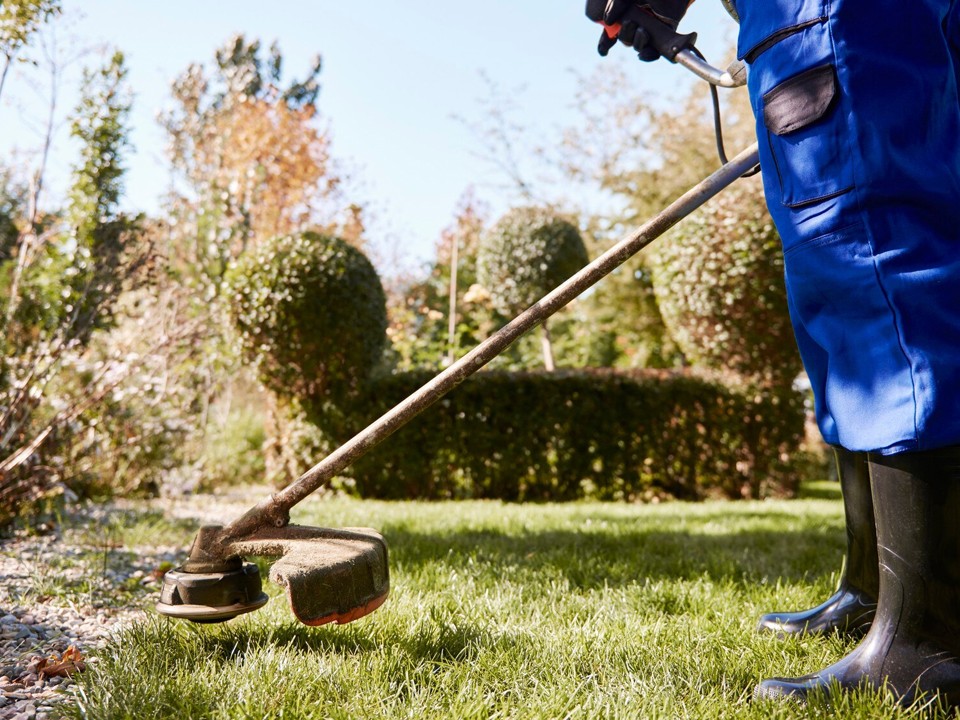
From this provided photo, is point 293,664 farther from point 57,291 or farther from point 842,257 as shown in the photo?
point 57,291

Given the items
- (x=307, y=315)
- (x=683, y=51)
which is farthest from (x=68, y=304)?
(x=683, y=51)

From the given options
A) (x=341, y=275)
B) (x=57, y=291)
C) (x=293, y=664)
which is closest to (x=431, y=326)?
(x=341, y=275)

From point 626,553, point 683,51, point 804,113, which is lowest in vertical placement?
point 626,553

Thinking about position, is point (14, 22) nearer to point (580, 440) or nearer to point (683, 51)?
point (683, 51)

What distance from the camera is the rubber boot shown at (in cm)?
127

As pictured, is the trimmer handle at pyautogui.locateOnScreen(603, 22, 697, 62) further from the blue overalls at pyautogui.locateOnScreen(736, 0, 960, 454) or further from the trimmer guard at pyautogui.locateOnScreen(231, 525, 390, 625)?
the trimmer guard at pyautogui.locateOnScreen(231, 525, 390, 625)

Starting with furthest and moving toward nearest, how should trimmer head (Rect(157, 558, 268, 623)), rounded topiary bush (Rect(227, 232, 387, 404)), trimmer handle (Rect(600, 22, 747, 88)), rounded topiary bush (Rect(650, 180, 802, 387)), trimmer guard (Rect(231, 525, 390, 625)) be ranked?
rounded topiary bush (Rect(650, 180, 802, 387)), rounded topiary bush (Rect(227, 232, 387, 404)), trimmer handle (Rect(600, 22, 747, 88)), trimmer head (Rect(157, 558, 268, 623)), trimmer guard (Rect(231, 525, 390, 625))

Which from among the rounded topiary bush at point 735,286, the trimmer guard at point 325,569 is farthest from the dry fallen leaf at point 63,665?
the rounded topiary bush at point 735,286

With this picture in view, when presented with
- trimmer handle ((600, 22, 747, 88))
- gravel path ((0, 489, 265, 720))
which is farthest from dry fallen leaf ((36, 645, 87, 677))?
trimmer handle ((600, 22, 747, 88))

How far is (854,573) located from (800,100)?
1071 millimetres

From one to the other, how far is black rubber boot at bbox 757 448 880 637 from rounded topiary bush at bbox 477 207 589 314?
729 cm

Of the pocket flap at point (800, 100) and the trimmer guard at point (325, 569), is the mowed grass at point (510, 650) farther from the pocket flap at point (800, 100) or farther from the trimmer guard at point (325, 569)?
the pocket flap at point (800, 100)

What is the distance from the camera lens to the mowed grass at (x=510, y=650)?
131 cm

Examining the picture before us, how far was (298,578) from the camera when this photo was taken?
1.37 metres
